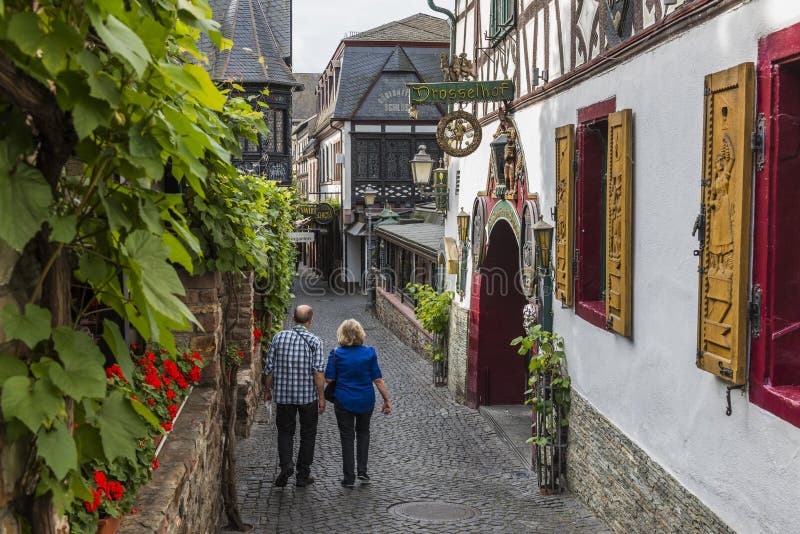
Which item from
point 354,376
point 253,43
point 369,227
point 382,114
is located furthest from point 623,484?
point 382,114

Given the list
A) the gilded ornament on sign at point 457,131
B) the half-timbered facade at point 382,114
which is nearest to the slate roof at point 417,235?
the gilded ornament on sign at point 457,131

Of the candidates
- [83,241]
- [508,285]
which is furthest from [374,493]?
[83,241]

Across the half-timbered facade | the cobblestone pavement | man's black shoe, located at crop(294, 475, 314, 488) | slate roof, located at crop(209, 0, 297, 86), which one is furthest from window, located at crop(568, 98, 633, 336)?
the half-timbered facade

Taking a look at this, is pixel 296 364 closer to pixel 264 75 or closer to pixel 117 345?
pixel 117 345

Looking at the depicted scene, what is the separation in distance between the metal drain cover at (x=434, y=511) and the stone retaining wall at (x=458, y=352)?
4849 mm

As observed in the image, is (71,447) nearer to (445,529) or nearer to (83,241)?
(83,241)

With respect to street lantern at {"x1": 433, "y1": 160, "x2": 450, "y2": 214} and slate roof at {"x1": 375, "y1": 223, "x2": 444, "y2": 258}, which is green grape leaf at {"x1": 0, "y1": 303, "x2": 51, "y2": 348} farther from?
slate roof at {"x1": 375, "y1": 223, "x2": 444, "y2": 258}

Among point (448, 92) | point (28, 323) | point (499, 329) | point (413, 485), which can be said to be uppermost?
point (448, 92)

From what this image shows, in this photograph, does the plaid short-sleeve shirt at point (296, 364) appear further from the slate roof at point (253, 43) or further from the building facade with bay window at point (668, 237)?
the slate roof at point (253, 43)

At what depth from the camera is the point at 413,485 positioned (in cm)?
862

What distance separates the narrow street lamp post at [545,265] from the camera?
28.3ft

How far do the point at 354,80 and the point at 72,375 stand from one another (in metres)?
31.7

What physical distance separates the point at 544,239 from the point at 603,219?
1.01 meters

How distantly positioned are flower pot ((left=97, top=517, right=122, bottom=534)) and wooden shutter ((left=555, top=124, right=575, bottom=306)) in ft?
16.8
